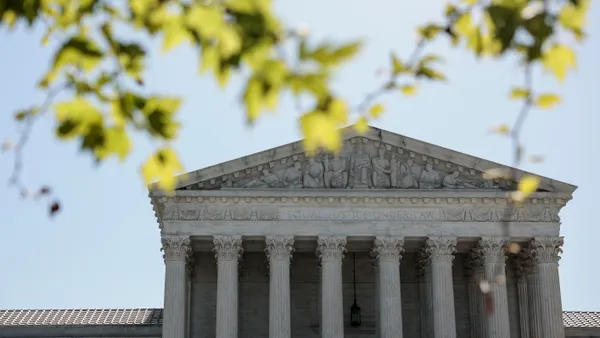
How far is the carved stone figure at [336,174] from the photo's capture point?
5056 cm

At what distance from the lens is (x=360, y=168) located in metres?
50.8

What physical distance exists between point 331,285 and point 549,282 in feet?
35.3

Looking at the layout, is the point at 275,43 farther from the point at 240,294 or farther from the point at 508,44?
the point at 240,294

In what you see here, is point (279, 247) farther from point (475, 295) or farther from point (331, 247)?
point (475, 295)

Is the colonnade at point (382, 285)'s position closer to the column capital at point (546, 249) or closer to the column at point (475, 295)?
the column capital at point (546, 249)

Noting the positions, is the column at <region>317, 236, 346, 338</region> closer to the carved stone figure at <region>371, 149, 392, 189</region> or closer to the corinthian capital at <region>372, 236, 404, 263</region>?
the corinthian capital at <region>372, 236, 404, 263</region>

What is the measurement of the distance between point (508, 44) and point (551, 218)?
4372 cm

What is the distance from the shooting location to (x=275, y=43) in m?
7.43

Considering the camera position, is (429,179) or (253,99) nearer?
(253,99)

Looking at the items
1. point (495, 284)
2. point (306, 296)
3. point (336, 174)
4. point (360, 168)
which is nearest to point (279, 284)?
point (306, 296)

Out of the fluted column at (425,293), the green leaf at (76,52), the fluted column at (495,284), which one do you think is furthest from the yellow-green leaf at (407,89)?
the fluted column at (425,293)

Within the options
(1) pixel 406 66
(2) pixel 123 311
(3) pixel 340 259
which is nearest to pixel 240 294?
(3) pixel 340 259

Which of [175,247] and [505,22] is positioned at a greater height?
[175,247]

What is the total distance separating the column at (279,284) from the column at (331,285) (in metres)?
1.64
